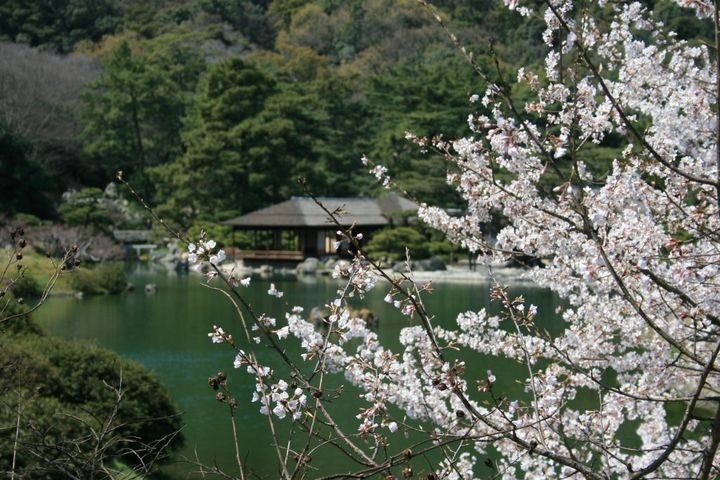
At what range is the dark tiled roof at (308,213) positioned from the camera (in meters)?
32.3

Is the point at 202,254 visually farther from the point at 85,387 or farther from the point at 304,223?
the point at 304,223

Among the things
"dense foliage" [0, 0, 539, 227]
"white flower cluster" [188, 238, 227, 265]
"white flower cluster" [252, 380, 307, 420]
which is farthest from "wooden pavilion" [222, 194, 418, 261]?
"white flower cluster" [188, 238, 227, 265]

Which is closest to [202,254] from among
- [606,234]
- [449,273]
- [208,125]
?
[606,234]

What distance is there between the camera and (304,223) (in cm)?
3203

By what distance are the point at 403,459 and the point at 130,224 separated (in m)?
35.0

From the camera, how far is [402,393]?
4.87 metres

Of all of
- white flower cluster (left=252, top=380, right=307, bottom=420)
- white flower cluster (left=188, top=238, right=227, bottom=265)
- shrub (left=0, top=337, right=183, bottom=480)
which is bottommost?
shrub (left=0, top=337, right=183, bottom=480)

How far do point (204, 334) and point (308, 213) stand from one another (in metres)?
17.0

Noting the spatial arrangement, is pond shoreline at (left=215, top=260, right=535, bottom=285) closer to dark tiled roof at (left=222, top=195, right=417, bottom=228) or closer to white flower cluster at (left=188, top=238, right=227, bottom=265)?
dark tiled roof at (left=222, top=195, right=417, bottom=228)

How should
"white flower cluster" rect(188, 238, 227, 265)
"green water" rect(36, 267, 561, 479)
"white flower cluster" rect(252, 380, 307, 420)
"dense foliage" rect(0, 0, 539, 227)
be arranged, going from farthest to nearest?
"dense foliage" rect(0, 0, 539, 227)
"green water" rect(36, 267, 561, 479)
"white flower cluster" rect(252, 380, 307, 420)
"white flower cluster" rect(188, 238, 227, 265)

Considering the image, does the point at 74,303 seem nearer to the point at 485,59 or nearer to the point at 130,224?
the point at 130,224

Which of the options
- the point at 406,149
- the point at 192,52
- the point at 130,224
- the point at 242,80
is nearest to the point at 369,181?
the point at 406,149

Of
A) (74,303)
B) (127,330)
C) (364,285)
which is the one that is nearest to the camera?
(364,285)

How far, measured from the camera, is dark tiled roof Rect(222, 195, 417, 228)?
32.3 metres
